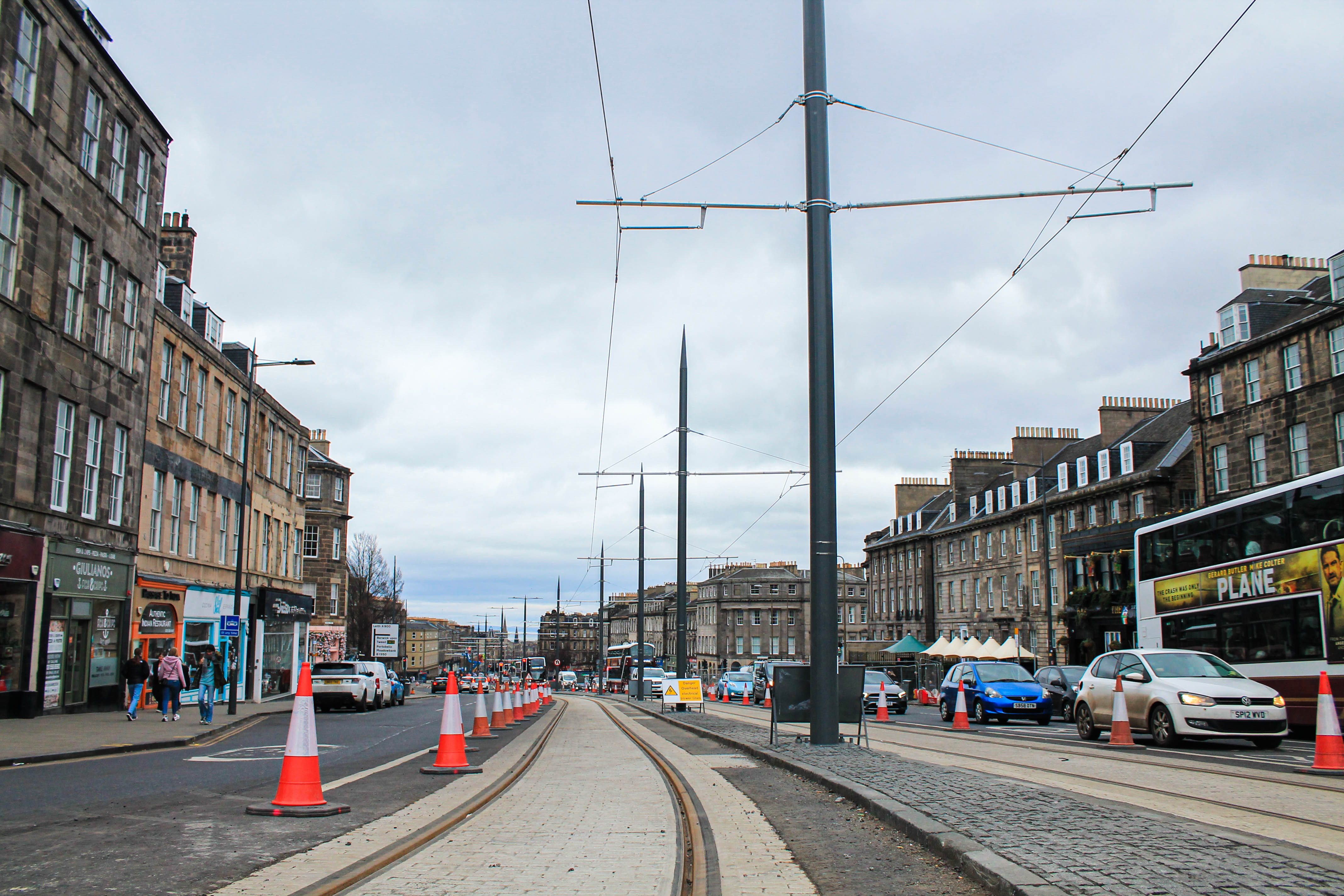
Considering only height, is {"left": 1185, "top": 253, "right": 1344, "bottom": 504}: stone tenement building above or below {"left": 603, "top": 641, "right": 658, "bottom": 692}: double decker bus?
above

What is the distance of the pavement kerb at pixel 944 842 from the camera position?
15.9ft

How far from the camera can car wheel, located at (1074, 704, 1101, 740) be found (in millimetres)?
17312

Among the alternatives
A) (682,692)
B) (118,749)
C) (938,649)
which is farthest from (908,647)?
(118,749)

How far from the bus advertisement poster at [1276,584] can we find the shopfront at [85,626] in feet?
73.5

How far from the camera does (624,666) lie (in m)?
78.2

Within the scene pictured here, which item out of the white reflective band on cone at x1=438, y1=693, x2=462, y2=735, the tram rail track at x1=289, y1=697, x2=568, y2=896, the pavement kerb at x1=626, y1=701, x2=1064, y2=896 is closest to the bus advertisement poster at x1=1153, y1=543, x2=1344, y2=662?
the pavement kerb at x1=626, y1=701, x2=1064, y2=896

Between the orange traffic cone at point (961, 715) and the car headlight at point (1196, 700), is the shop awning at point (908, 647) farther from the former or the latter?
the car headlight at point (1196, 700)

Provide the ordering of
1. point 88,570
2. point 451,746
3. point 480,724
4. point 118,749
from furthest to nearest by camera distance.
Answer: point 88,570 → point 480,724 → point 118,749 → point 451,746

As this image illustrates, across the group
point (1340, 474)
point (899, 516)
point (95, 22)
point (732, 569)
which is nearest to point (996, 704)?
point (1340, 474)

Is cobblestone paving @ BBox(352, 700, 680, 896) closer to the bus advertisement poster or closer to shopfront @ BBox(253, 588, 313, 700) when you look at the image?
the bus advertisement poster

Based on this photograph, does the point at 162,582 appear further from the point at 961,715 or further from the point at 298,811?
the point at 298,811

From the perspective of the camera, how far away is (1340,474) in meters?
16.3

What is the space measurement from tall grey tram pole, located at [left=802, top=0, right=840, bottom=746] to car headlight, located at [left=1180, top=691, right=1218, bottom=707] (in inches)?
200

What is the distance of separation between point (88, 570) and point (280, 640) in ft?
68.3
